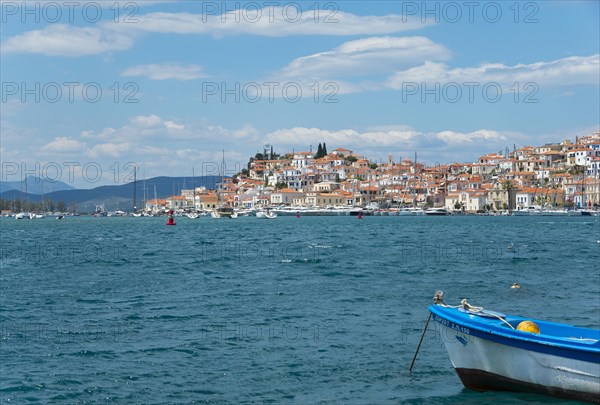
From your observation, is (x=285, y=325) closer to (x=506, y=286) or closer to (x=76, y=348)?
(x=76, y=348)

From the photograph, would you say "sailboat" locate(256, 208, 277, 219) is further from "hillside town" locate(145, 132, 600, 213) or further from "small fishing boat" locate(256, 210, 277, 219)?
"hillside town" locate(145, 132, 600, 213)

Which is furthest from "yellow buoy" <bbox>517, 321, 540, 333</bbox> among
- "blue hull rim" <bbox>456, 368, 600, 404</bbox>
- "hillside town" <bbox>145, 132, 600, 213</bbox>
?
"hillside town" <bbox>145, 132, 600, 213</bbox>

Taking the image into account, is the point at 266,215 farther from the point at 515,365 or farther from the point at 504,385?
Answer: the point at 515,365

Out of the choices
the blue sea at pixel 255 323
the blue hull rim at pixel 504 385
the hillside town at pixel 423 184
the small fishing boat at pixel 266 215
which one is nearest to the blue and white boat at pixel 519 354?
the blue hull rim at pixel 504 385

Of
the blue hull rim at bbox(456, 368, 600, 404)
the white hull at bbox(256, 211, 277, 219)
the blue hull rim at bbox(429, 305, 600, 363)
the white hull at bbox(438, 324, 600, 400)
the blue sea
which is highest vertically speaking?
the blue hull rim at bbox(429, 305, 600, 363)

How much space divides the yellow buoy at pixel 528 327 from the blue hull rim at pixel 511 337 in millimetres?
330

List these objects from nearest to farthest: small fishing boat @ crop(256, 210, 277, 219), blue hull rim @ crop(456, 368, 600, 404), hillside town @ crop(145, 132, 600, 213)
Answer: blue hull rim @ crop(456, 368, 600, 404)
small fishing boat @ crop(256, 210, 277, 219)
hillside town @ crop(145, 132, 600, 213)

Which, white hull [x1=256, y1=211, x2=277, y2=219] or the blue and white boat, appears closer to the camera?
the blue and white boat

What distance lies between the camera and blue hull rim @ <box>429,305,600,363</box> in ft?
34.1

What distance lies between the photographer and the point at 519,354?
11.2 m

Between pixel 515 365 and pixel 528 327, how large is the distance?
572 mm

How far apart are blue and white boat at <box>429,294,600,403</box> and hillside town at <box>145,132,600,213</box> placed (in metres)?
124

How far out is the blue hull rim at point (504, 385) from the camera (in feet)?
35.3

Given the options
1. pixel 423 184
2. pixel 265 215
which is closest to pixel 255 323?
pixel 265 215
